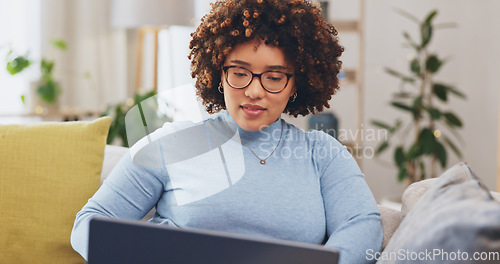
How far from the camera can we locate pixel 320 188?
3.91 ft

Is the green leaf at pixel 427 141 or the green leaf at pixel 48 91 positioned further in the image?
the green leaf at pixel 427 141

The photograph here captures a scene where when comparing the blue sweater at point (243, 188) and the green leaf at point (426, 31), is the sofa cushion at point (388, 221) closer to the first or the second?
the blue sweater at point (243, 188)

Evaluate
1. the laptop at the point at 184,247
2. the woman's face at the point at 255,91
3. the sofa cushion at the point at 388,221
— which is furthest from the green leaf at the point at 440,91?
the laptop at the point at 184,247

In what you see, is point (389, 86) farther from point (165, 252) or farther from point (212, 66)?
point (165, 252)

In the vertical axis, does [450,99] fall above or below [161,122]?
below

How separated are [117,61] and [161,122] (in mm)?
2478

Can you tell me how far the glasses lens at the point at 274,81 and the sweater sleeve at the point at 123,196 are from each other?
304 millimetres

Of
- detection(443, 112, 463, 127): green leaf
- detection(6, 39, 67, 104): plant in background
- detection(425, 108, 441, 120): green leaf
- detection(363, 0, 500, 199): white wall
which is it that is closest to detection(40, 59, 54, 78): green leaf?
detection(6, 39, 67, 104): plant in background

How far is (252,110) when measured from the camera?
3.70 feet

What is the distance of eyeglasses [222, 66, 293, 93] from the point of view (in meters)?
1.11

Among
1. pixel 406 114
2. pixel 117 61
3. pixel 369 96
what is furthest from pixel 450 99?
pixel 117 61

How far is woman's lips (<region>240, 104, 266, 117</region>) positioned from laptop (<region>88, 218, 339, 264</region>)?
1.53 feet

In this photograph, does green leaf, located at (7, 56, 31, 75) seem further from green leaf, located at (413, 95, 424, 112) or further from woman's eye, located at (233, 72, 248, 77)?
green leaf, located at (413, 95, 424, 112)

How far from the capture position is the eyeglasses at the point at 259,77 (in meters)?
1.11
